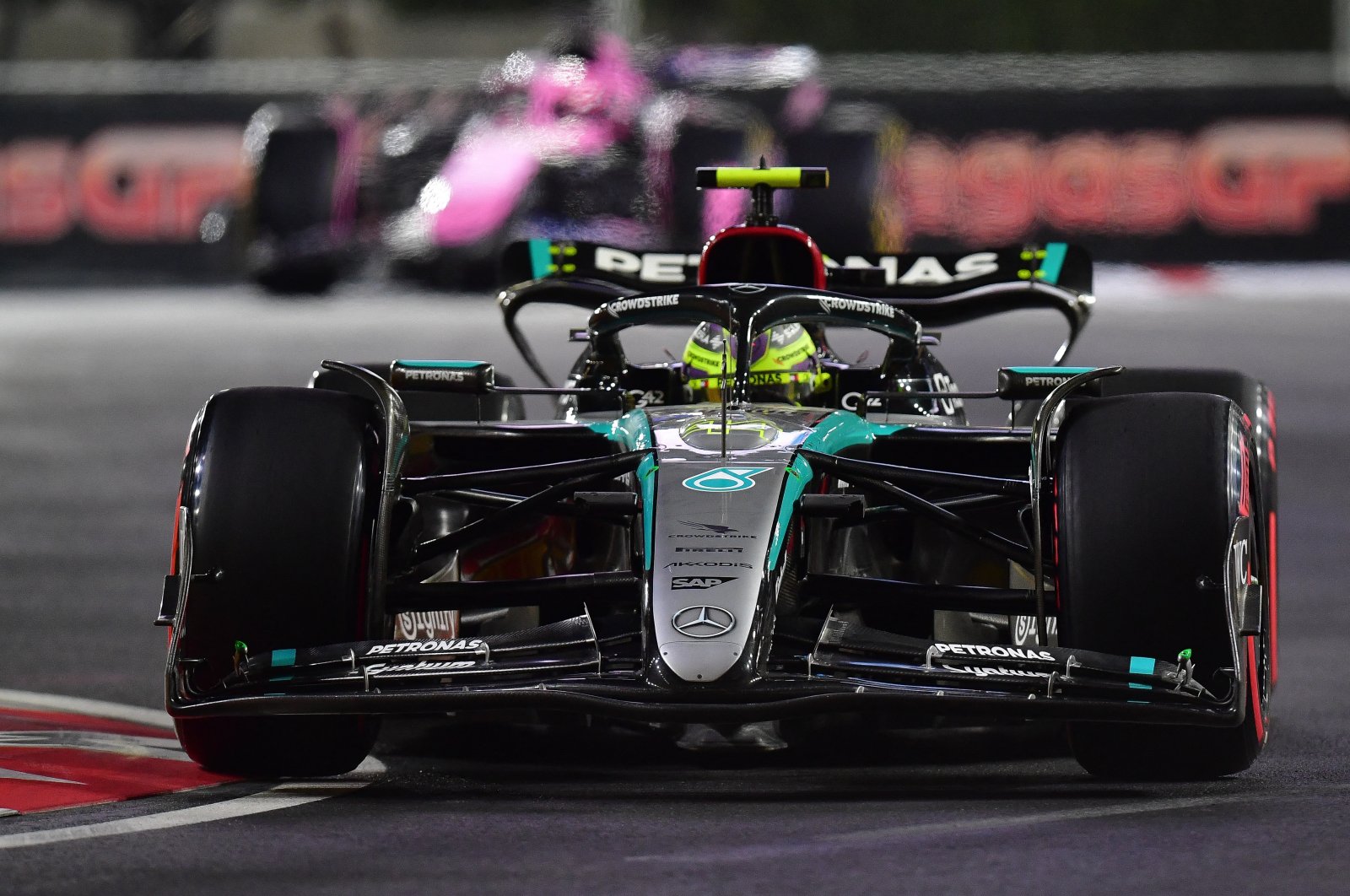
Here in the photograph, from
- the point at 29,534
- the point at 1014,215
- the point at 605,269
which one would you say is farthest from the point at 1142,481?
the point at 1014,215

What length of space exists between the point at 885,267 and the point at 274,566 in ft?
12.4

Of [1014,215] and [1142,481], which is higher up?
[1014,215]

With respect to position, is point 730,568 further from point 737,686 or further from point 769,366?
point 769,366

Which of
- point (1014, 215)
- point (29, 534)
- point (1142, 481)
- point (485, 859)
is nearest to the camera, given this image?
point (485, 859)

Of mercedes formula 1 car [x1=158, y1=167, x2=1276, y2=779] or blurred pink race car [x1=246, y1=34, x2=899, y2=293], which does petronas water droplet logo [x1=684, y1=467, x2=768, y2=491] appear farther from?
blurred pink race car [x1=246, y1=34, x2=899, y2=293]

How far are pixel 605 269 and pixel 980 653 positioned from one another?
3731 mm

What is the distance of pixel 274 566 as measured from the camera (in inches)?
240

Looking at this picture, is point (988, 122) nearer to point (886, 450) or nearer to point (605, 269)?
point (605, 269)

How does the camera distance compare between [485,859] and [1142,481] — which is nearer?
[485,859]

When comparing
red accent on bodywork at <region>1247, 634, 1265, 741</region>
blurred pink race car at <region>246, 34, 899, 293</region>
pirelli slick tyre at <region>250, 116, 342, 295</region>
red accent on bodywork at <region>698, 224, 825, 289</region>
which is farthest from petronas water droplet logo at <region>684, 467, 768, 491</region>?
pirelli slick tyre at <region>250, 116, 342, 295</region>

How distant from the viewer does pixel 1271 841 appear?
208 inches

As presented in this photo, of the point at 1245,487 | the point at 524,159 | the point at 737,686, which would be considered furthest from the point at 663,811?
the point at 524,159

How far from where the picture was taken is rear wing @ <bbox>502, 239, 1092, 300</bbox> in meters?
9.14

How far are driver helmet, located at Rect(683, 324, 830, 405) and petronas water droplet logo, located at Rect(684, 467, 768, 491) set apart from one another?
1.40m
